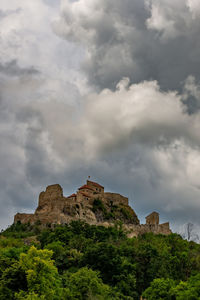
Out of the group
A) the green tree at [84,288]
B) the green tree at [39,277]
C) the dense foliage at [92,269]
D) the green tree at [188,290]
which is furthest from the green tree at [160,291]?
the green tree at [39,277]

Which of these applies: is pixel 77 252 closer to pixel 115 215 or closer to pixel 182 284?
pixel 182 284

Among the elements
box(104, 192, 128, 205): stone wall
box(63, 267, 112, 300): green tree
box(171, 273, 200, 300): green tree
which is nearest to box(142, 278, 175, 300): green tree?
box(171, 273, 200, 300): green tree

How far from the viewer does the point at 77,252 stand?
63688mm

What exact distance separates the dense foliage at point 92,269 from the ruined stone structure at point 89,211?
8.88 meters

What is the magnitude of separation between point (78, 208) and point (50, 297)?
57098mm

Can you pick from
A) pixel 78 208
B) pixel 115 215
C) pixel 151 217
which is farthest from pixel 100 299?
pixel 151 217

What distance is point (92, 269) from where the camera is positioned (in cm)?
5569

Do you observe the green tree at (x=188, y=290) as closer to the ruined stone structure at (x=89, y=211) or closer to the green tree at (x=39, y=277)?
the green tree at (x=39, y=277)

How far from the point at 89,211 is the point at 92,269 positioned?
44170 mm

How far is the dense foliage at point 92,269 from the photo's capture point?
1674 inches

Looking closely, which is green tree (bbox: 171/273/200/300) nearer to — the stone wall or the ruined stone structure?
the ruined stone structure

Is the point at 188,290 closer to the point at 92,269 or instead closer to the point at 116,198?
the point at 92,269

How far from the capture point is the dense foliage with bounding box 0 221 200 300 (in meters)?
42.5

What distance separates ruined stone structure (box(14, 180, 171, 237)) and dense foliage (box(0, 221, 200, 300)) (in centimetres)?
888
